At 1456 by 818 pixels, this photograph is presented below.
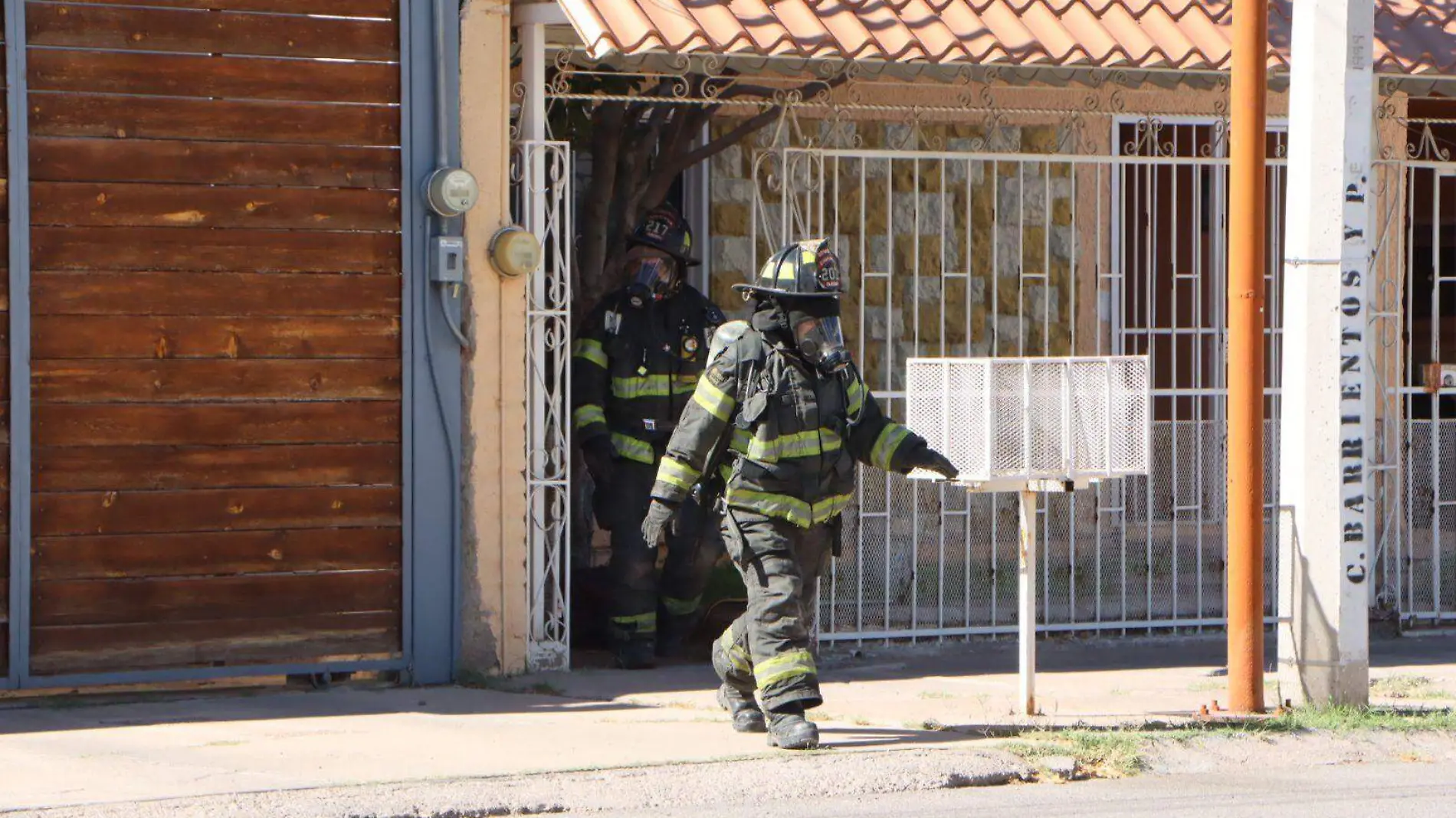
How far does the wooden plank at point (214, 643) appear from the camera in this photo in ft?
25.1

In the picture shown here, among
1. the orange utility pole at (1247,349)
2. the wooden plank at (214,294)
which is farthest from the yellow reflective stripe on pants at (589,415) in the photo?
the orange utility pole at (1247,349)

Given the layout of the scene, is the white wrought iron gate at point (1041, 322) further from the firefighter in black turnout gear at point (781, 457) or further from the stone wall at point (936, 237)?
the firefighter in black turnout gear at point (781, 457)

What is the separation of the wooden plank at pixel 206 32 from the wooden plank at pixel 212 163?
0.38m

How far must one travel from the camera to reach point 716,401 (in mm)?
7016

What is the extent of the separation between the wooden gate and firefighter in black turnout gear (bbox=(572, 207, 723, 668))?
3.54ft

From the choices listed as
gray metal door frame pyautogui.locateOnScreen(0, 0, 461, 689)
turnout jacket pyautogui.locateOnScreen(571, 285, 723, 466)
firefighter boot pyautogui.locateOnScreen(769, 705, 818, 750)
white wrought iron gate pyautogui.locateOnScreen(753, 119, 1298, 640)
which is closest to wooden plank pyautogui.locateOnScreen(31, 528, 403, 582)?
gray metal door frame pyautogui.locateOnScreen(0, 0, 461, 689)

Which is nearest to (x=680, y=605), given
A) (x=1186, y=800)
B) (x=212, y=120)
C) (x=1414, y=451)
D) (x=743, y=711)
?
(x=743, y=711)

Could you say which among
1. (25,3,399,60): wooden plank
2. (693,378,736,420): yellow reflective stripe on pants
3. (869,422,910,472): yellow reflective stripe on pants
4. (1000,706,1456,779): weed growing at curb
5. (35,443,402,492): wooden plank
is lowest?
(1000,706,1456,779): weed growing at curb

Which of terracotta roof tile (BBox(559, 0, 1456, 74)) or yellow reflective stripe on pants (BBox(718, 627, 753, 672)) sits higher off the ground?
terracotta roof tile (BBox(559, 0, 1456, 74))

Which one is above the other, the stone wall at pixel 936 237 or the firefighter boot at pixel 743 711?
the stone wall at pixel 936 237

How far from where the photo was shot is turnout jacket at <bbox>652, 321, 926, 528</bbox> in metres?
6.98

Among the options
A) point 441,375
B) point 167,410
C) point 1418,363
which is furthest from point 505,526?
point 1418,363

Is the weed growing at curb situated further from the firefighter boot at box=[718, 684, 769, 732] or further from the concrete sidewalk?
the firefighter boot at box=[718, 684, 769, 732]

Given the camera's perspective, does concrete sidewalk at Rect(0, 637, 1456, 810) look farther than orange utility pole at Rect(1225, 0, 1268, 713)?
No
